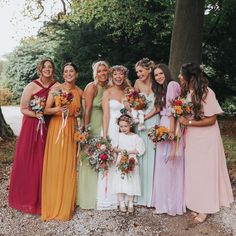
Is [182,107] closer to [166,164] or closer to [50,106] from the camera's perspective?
[166,164]

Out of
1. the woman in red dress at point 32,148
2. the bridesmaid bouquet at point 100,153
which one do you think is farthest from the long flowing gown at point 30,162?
the bridesmaid bouquet at point 100,153

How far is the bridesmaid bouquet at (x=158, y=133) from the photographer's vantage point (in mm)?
5582

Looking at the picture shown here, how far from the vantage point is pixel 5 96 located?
2662 centimetres

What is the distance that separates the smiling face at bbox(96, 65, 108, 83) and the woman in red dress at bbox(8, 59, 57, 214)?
0.72m

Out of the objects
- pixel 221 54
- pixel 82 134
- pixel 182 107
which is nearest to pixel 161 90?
pixel 182 107

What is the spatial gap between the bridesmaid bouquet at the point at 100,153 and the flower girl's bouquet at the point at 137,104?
1.90 ft

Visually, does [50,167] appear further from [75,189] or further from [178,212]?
[178,212]

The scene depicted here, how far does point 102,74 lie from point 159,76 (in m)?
0.92

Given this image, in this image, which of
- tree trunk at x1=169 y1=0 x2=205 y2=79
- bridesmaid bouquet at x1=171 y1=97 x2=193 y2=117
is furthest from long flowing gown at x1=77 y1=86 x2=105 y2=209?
tree trunk at x1=169 y1=0 x2=205 y2=79

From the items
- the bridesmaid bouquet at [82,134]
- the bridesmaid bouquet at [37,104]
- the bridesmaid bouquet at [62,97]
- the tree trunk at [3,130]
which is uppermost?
the bridesmaid bouquet at [62,97]

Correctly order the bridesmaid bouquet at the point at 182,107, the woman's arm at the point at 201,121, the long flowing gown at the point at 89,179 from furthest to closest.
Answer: the long flowing gown at the point at 89,179, the woman's arm at the point at 201,121, the bridesmaid bouquet at the point at 182,107

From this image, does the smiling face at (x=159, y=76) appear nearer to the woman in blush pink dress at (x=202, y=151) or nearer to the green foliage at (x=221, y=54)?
the woman in blush pink dress at (x=202, y=151)

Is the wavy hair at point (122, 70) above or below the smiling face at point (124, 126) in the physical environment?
above

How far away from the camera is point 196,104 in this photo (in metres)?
5.45
